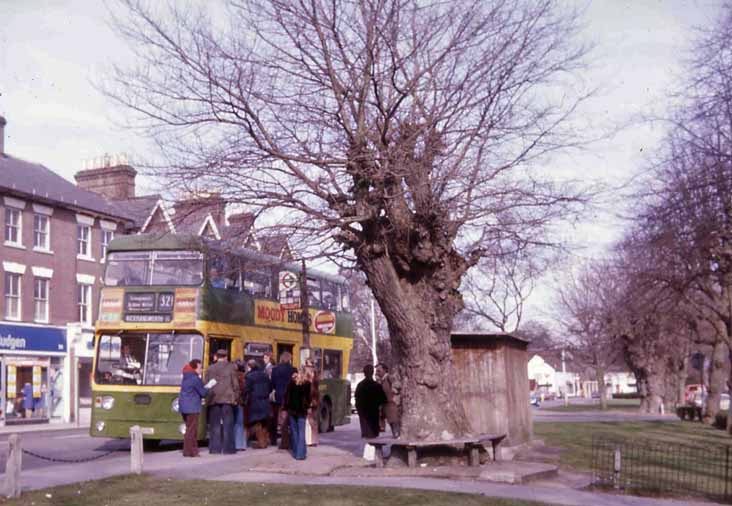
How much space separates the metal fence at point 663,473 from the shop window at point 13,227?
86.7 ft

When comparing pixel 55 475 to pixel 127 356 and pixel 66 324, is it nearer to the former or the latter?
pixel 127 356

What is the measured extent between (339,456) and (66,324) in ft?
86.5

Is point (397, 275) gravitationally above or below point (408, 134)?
below

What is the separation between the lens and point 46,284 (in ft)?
137

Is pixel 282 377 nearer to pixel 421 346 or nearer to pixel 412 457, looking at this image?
pixel 421 346

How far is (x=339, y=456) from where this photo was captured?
18.8m

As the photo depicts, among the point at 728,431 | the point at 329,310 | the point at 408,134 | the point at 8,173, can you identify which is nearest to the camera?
the point at 408,134

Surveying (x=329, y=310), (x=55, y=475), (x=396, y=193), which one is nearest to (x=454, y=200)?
(x=396, y=193)

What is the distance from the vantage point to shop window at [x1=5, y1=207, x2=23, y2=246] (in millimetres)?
39531

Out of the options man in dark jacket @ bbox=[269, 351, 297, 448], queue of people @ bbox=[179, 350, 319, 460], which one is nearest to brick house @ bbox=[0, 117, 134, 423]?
queue of people @ bbox=[179, 350, 319, 460]

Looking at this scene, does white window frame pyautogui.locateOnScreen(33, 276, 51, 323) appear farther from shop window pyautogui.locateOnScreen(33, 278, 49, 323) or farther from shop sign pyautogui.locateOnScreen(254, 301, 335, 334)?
shop sign pyautogui.locateOnScreen(254, 301, 335, 334)

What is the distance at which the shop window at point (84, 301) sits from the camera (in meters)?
43.8

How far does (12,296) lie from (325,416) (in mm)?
17882

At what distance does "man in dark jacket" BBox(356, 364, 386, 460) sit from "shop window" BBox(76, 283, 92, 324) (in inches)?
1049
